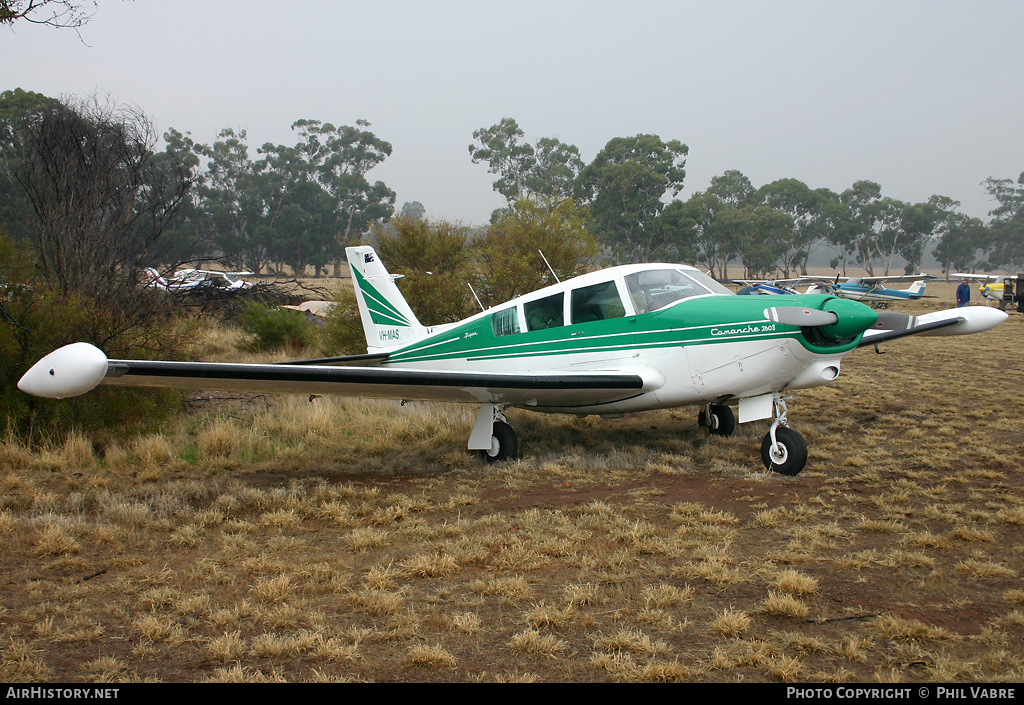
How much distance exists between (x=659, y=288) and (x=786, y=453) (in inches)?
86.1

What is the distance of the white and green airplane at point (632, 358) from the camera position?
19.7 feet

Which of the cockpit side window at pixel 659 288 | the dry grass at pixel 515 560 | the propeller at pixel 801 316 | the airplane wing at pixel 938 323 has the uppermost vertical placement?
the cockpit side window at pixel 659 288

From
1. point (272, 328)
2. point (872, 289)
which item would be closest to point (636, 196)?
point (872, 289)

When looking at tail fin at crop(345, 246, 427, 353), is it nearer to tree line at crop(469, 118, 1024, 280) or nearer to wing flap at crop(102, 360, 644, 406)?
wing flap at crop(102, 360, 644, 406)

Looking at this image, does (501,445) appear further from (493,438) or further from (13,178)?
(13,178)

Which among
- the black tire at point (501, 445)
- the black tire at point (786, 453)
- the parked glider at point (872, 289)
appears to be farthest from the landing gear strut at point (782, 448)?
the parked glider at point (872, 289)

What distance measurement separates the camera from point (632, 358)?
23.5 ft

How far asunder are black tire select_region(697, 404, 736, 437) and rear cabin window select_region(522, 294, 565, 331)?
2593 millimetres

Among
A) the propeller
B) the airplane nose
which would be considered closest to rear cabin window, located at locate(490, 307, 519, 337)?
the propeller

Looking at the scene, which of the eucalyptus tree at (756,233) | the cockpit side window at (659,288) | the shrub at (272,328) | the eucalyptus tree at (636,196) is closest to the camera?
the cockpit side window at (659,288)

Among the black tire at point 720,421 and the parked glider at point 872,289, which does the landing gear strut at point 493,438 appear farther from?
the parked glider at point 872,289

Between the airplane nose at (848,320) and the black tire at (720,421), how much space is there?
2.71 meters

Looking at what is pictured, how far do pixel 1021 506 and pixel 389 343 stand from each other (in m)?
7.74

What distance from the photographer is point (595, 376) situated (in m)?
6.89
